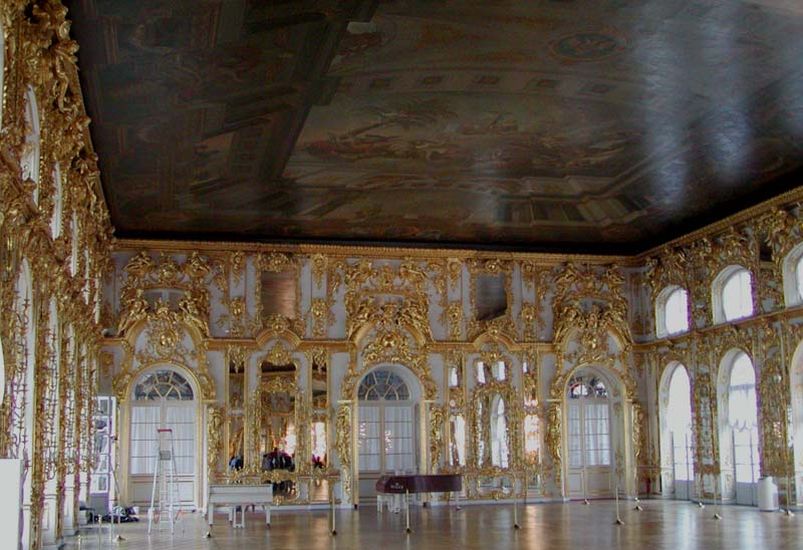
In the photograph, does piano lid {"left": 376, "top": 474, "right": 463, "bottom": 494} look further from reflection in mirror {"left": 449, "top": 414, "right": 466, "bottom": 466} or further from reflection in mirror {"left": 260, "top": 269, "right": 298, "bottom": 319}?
reflection in mirror {"left": 260, "top": 269, "right": 298, "bottom": 319}

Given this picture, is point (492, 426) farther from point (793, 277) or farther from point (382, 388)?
point (793, 277)

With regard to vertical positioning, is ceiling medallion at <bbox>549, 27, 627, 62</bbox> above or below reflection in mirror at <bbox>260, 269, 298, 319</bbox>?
above

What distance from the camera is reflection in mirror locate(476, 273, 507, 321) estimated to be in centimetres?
2869

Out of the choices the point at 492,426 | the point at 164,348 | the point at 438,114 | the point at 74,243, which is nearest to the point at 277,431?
the point at 164,348

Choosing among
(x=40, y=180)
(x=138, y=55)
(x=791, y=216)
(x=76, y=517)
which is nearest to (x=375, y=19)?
(x=138, y=55)

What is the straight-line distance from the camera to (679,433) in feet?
93.3

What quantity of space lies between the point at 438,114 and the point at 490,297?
11.1 meters

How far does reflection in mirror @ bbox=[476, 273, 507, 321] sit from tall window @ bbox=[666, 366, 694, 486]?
16.7 ft

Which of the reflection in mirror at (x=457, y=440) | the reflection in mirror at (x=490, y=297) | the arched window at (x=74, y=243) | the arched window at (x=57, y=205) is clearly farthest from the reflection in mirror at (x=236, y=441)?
the arched window at (x=57, y=205)

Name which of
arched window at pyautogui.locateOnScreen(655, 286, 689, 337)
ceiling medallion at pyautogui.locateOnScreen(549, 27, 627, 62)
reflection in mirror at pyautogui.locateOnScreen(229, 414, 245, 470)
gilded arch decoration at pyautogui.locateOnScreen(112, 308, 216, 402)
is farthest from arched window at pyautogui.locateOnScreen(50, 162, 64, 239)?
arched window at pyautogui.locateOnScreen(655, 286, 689, 337)

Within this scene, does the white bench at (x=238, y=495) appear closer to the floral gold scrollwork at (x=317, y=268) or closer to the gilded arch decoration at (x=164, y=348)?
the gilded arch decoration at (x=164, y=348)

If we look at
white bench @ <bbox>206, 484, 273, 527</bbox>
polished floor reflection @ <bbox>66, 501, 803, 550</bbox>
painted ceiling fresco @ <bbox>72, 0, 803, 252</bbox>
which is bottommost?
polished floor reflection @ <bbox>66, 501, 803, 550</bbox>

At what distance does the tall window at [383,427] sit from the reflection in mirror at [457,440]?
104 cm

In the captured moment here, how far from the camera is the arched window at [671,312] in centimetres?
2848
